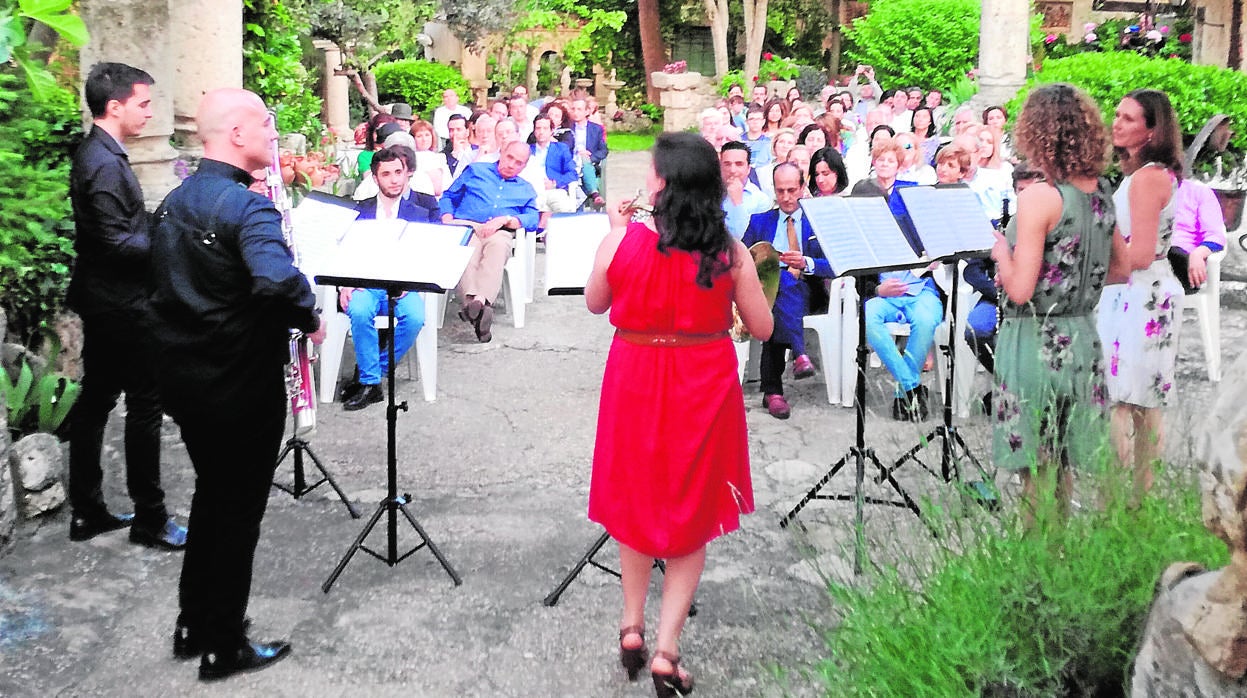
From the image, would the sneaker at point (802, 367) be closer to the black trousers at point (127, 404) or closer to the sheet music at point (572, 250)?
the sheet music at point (572, 250)

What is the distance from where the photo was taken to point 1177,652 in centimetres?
244

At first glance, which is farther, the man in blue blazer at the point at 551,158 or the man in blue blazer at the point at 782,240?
the man in blue blazer at the point at 551,158

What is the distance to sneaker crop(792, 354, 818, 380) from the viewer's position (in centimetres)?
741

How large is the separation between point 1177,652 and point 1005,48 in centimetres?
1427

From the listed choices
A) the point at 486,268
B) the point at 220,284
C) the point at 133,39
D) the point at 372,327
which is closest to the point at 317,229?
the point at 220,284

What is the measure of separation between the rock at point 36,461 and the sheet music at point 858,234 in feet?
10.2

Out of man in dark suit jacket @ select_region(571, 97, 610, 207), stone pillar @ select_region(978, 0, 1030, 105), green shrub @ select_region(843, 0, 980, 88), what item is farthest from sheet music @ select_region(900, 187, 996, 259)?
green shrub @ select_region(843, 0, 980, 88)

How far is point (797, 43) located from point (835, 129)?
69.5ft

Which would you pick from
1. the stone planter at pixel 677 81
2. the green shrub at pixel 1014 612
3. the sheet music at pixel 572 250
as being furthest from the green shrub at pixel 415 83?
the green shrub at pixel 1014 612

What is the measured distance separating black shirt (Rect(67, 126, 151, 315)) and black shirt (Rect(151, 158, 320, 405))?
0.97 meters

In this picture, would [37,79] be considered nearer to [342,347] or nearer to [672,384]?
[342,347]

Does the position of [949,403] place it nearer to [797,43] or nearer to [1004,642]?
[1004,642]

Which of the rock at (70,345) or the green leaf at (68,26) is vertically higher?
the green leaf at (68,26)

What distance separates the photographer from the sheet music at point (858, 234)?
4641 millimetres
